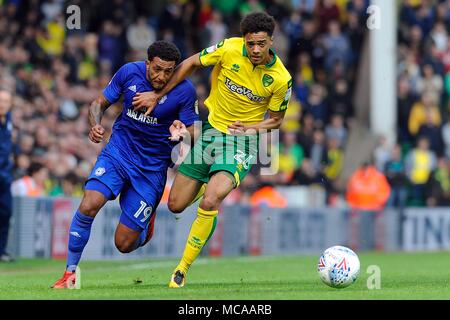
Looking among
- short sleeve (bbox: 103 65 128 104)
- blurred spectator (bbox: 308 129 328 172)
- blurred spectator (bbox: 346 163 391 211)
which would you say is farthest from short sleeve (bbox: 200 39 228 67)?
blurred spectator (bbox: 346 163 391 211)

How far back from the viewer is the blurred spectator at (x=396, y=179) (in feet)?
80.8

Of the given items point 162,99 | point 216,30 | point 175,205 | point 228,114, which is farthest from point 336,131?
point 162,99

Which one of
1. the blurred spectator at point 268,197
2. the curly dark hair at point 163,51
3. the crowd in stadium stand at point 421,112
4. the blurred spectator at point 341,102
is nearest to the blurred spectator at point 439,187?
the crowd in stadium stand at point 421,112

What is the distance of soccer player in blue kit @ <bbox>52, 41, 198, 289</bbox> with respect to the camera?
36.9 ft

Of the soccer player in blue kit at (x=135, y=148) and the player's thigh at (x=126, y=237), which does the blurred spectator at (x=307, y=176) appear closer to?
the soccer player in blue kit at (x=135, y=148)

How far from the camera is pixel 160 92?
1158 centimetres

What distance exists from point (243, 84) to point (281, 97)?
0.40 m

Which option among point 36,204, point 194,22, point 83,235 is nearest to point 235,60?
point 83,235

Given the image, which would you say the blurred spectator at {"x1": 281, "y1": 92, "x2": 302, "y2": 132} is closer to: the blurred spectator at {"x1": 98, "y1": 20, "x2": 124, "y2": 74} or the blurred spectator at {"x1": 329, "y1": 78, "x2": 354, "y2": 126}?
the blurred spectator at {"x1": 329, "y1": 78, "x2": 354, "y2": 126}

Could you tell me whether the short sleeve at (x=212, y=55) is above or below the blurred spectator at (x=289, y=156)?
above

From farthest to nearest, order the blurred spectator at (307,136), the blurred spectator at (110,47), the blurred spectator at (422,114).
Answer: the blurred spectator at (422,114) → the blurred spectator at (307,136) → the blurred spectator at (110,47)

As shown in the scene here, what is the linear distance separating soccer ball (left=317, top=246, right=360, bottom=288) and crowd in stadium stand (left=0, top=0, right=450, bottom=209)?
816 cm

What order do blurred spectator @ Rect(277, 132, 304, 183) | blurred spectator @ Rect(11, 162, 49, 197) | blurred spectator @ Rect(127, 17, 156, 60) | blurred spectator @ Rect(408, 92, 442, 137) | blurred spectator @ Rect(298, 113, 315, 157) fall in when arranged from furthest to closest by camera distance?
blurred spectator @ Rect(408, 92, 442, 137) → blurred spectator @ Rect(298, 113, 315, 157) → blurred spectator @ Rect(127, 17, 156, 60) → blurred spectator @ Rect(277, 132, 304, 183) → blurred spectator @ Rect(11, 162, 49, 197)

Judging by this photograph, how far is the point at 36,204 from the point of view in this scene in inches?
690
